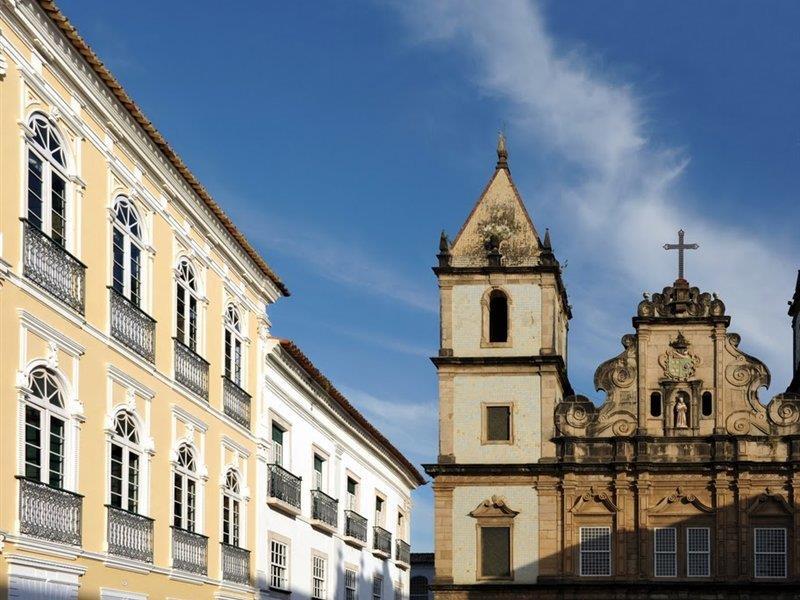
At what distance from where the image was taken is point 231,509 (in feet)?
80.8

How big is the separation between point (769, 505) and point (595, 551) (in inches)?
203

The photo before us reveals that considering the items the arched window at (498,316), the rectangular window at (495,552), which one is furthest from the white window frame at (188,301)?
the arched window at (498,316)

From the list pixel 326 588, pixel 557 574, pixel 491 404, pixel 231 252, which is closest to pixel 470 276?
pixel 491 404

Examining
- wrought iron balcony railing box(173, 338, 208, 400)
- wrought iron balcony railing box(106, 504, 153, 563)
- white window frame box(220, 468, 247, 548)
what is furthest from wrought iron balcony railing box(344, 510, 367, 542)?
wrought iron balcony railing box(106, 504, 153, 563)

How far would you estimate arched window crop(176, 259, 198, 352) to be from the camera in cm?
2216

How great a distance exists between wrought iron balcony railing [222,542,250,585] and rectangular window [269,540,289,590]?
2.18 metres

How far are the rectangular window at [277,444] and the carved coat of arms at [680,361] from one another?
1599 cm

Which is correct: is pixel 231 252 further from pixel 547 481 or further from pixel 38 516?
A: pixel 547 481

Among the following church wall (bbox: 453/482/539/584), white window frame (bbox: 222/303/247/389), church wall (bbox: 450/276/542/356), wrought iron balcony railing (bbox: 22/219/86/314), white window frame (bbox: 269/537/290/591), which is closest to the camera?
wrought iron balcony railing (bbox: 22/219/86/314)

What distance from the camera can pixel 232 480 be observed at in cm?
2486

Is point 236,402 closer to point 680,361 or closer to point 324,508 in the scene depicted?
point 324,508

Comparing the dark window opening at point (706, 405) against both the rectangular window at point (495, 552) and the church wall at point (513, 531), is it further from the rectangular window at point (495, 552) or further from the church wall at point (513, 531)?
the rectangular window at point (495, 552)

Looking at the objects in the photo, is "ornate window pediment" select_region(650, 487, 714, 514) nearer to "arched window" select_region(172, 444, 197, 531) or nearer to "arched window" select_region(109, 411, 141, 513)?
"arched window" select_region(172, 444, 197, 531)

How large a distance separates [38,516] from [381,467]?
89.6 ft
